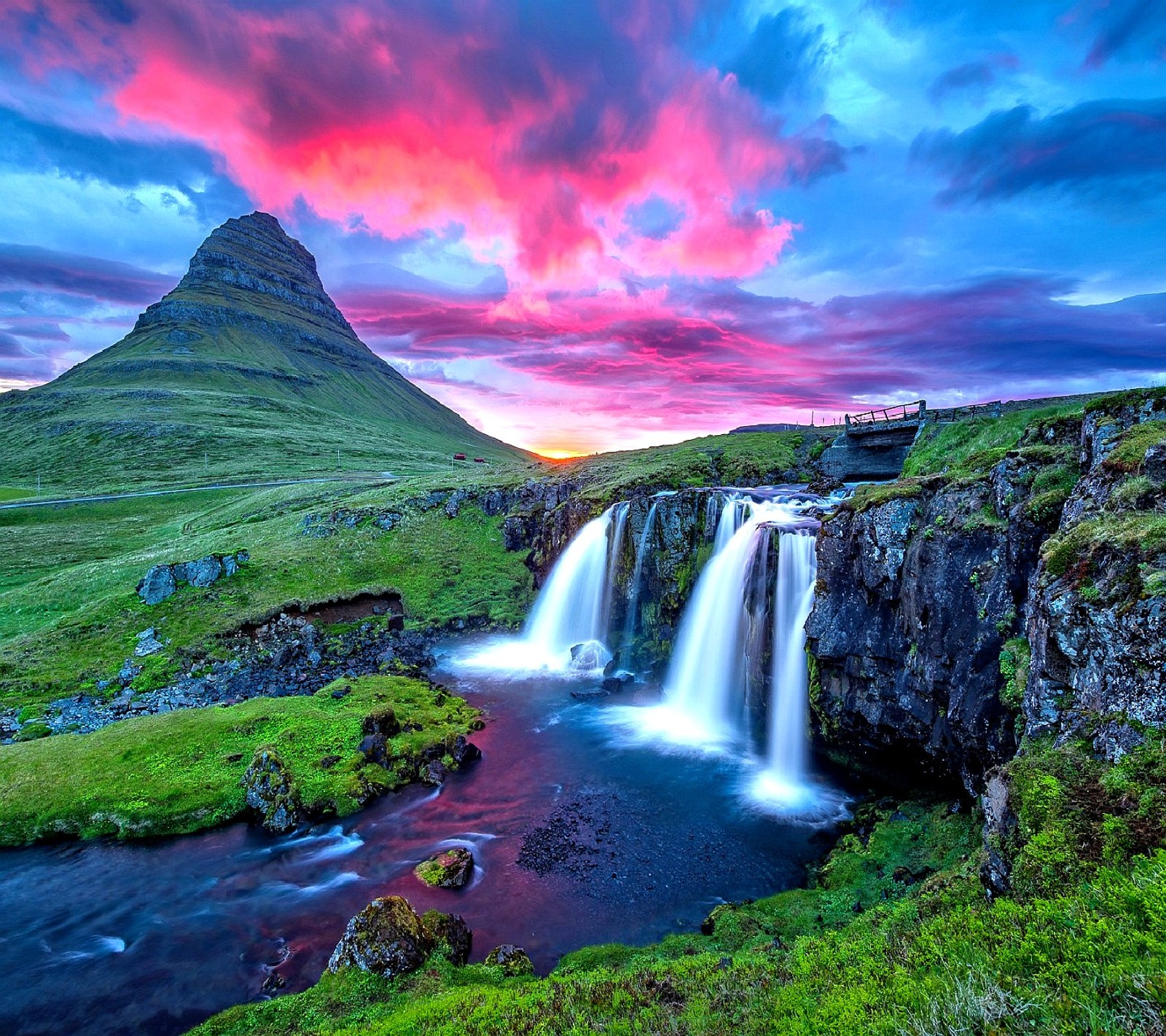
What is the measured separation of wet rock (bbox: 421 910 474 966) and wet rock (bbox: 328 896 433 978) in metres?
0.23

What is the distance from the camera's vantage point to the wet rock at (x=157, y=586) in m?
37.6

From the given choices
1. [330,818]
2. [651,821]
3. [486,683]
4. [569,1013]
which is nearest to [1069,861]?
[569,1013]

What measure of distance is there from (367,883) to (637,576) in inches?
960

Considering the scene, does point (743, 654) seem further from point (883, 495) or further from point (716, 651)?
point (883, 495)

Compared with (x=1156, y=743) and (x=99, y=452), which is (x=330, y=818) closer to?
(x=1156, y=743)

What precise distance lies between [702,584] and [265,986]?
2507cm

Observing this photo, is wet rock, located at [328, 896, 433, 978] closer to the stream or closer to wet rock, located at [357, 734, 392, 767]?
the stream

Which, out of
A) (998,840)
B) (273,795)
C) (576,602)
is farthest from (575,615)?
(998,840)

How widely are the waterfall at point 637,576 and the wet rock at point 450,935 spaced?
23.9 metres

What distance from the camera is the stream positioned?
1283 centimetres

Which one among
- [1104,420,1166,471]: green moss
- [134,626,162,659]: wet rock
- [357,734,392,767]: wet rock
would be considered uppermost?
[1104,420,1166,471]: green moss

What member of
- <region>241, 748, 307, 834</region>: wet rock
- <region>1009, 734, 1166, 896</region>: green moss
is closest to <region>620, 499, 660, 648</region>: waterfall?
<region>241, 748, 307, 834</region>: wet rock

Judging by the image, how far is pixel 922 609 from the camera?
18641mm

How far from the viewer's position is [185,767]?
20.4m
